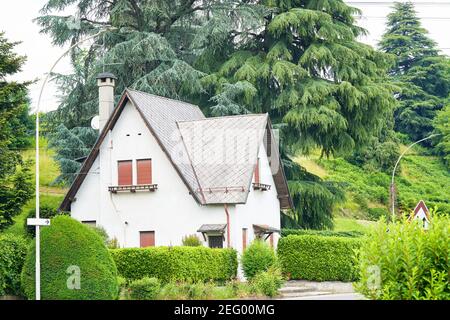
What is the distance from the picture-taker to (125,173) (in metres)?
35.6

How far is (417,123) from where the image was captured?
79062 millimetres

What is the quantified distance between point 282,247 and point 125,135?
27.0 ft

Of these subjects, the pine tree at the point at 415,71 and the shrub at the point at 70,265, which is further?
the pine tree at the point at 415,71

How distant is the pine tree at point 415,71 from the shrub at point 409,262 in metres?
67.5

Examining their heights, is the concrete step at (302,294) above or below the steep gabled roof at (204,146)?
below

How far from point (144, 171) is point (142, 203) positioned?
4.47ft

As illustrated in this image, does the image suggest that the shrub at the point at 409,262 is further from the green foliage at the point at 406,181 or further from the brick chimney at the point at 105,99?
the green foliage at the point at 406,181

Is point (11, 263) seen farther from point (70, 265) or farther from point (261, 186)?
point (261, 186)

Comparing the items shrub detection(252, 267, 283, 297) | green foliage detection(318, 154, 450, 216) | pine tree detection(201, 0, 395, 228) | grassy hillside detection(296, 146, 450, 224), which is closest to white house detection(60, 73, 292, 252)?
shrub detection(252, 267, 283, 297)

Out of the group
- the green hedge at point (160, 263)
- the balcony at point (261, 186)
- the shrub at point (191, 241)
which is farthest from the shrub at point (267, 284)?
the balcony at point (261, 186)

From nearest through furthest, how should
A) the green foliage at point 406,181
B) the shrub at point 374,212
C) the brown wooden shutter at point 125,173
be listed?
1. the brown wooden shutter at point 125,173
2. the shrub at point 374,212
3. the green foliage at point 406,181

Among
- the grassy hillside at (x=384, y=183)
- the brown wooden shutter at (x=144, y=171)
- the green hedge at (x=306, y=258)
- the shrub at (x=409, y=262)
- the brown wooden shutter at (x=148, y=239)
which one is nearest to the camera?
the shrub at (x=409, y=262)

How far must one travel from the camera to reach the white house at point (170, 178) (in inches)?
1337
